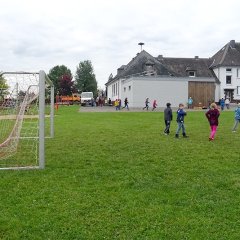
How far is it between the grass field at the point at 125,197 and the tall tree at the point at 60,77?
286ft

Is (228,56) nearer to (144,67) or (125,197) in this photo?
(144,67)

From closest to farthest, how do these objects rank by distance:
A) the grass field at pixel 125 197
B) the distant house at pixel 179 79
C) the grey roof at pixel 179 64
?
the grass field at pixel 125 197, the distant house at pixel 179 79, the grey roof at pixel 179 64

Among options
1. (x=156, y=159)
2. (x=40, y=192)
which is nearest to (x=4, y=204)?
(x=40, y=192)

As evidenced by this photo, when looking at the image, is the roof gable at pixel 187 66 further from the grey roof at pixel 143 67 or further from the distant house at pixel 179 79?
the grey roof at pixel 143 67

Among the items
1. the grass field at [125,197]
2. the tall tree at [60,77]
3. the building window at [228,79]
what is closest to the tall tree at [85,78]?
the tall tree at [60,77]

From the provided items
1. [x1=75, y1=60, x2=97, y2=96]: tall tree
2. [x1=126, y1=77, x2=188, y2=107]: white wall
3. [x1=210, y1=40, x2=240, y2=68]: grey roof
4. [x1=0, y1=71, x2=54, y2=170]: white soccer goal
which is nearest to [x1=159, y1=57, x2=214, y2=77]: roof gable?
[x1=210, y1=40, x2=240, y2=68]: grey roof

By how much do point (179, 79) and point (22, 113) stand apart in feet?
148

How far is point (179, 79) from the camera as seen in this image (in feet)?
184

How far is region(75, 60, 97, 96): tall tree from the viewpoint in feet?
355

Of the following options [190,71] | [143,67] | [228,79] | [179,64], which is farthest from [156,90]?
[228,79]

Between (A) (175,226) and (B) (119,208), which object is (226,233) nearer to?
(A) (175,226)

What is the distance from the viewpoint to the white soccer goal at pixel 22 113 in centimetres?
1020

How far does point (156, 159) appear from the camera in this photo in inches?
459

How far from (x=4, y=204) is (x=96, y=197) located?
1.61 metres
